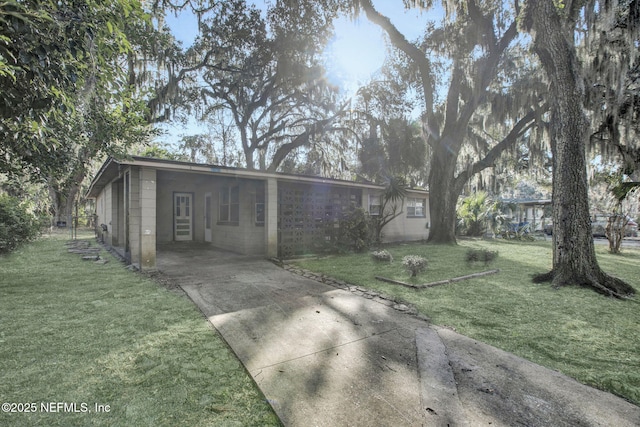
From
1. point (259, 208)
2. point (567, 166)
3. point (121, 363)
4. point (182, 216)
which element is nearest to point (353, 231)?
point (259, 208)

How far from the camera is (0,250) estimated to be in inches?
281

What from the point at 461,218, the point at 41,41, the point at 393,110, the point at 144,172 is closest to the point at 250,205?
the point at 144,172

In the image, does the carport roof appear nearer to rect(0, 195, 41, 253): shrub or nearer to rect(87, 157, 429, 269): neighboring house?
rect(87, 157, 429, 269): neighboring house

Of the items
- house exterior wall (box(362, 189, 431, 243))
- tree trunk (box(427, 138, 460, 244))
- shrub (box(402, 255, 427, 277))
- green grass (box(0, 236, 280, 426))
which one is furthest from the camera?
house exterior wall (box(362, 189, 431, 243))

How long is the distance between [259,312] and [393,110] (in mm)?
13087

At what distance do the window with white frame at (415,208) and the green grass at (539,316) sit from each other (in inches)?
279

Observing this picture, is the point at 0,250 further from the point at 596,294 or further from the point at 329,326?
A: the point at 596,294

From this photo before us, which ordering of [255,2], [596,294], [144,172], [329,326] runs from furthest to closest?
[255,2], [144,172], [596,294], [329,326]

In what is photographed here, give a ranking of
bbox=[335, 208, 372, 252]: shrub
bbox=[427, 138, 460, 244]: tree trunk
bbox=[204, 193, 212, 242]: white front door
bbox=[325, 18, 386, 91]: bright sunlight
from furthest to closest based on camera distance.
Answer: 1. bbox=[427, 138, 460, 244]: tree trunk
2. bbox=[325, 18, 386, 91]: bright sunlight
3. bbox=[204, 193, 212, 242]: white front door
4. bbox=[335, 208, 372, 252]: shrub

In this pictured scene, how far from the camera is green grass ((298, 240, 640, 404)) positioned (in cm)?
258

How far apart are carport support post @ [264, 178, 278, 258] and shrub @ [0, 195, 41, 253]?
5.91 m

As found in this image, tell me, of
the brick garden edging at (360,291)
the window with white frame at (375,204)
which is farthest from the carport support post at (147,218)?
the window with white frame at (375,204)

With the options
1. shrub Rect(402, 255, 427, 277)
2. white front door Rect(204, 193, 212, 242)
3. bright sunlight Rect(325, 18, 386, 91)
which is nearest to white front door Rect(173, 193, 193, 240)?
white front door Rect(204, 193, 212, 242)

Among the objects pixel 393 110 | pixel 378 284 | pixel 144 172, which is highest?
pixel 393 110
